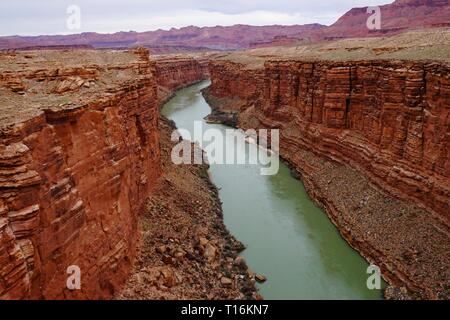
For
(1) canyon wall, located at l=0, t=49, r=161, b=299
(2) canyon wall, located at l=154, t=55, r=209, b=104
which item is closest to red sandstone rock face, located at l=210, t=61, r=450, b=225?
(1) canyon wall, located at l=0, t=49, r=161, b=299

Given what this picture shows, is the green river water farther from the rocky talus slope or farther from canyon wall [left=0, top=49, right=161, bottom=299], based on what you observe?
canyon wall [left=0, top=49, right=161, bottom=299]

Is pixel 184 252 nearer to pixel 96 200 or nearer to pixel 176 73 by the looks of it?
pixel 96 200

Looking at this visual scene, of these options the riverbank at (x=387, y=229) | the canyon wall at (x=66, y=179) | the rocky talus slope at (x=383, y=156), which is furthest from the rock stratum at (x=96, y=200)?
the rocky talus slope at (x=383, y=156)

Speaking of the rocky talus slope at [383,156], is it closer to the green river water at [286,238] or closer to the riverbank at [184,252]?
the green river water at [286,238]

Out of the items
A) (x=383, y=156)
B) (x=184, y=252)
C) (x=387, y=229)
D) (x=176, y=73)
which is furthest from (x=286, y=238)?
(x=176, y=73)

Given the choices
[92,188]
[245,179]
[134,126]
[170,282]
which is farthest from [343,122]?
[92,188]
